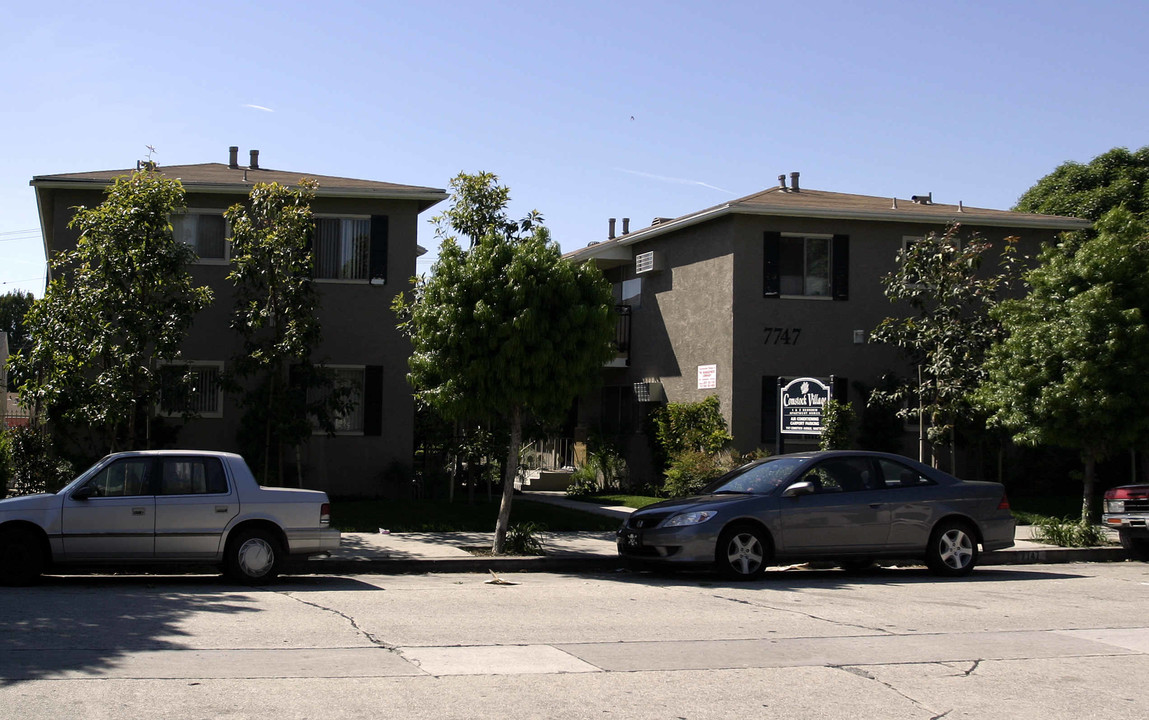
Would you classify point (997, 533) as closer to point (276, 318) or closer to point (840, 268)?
point (840, 268)

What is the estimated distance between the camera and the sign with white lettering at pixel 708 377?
2214cm

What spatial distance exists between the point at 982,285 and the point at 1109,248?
384 cm

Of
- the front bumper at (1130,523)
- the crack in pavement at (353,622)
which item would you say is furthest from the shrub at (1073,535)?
the crack in pavement at (353,622)

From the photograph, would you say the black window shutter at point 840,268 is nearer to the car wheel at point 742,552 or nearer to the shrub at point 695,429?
the shrub at point 695,429

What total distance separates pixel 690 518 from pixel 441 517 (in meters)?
5.86

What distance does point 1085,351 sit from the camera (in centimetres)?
1616

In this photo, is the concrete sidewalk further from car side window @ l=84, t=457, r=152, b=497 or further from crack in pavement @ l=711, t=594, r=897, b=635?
crack in pavement @ l=711, t=594, r=897, b=635

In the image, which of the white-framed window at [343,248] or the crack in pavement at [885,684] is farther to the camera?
the white-framed window at [343,248]

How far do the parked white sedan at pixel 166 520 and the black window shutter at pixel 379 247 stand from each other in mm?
8693

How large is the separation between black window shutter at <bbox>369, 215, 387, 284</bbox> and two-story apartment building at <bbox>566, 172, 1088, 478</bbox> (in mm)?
5355

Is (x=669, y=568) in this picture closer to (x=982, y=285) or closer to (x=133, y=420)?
(x=133, y=420)

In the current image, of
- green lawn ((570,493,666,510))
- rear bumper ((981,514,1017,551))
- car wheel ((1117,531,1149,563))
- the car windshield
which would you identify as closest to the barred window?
green lawn ((570,493,666,510))

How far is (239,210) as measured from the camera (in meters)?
17.9

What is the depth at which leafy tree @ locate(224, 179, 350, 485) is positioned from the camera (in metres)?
17.3
